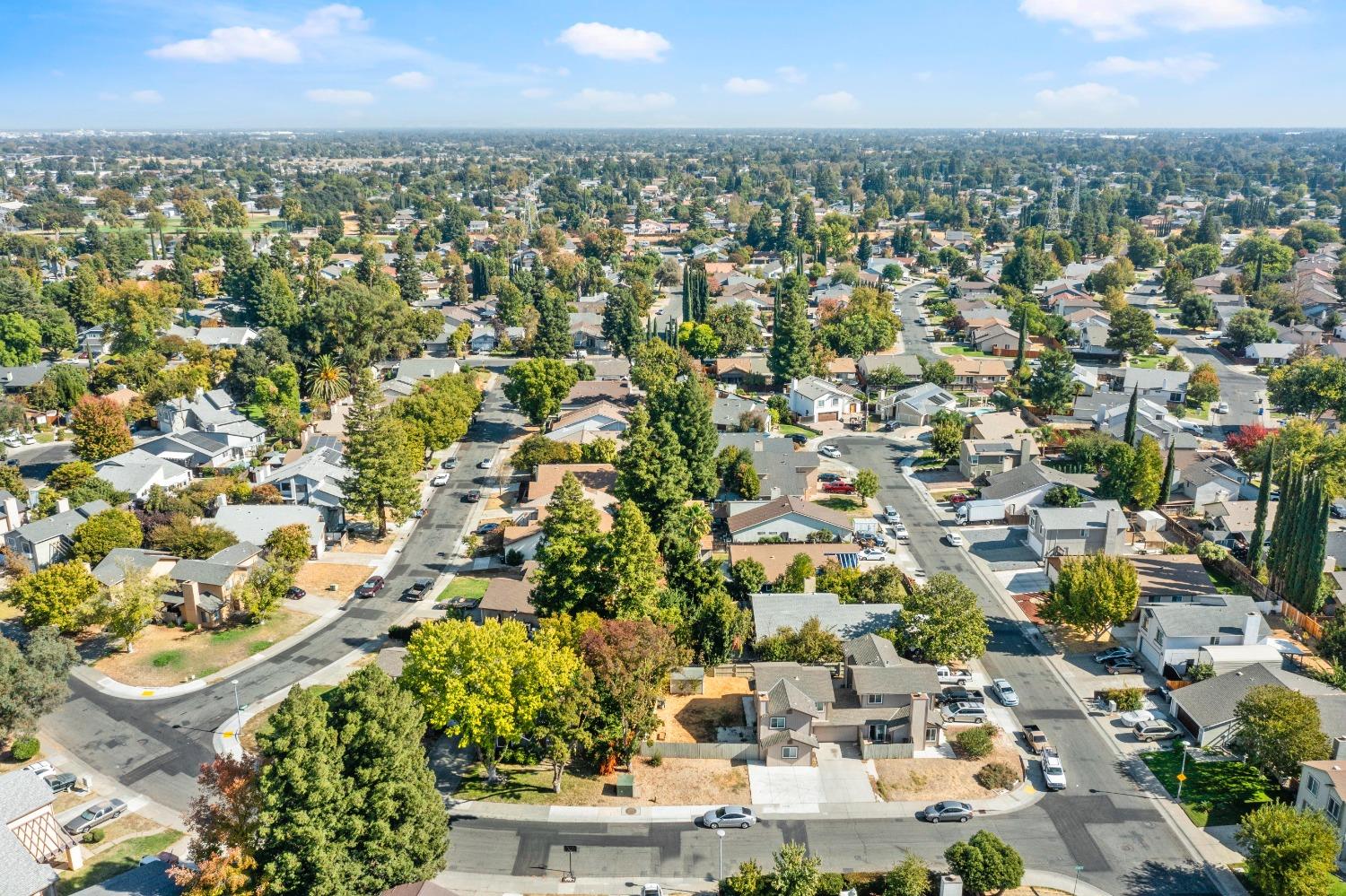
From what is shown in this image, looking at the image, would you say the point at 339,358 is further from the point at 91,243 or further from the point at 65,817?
the point at 91,243

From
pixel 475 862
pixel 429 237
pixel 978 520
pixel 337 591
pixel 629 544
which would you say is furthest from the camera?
pixel 429 237

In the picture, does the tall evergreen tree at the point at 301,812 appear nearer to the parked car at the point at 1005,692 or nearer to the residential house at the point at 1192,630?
the parked car at the point at 1005,692

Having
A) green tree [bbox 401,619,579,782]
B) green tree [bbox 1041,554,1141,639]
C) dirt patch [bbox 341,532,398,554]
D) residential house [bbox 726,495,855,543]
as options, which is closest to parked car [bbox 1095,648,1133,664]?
green tree [bbox 1041,554,1141,639]

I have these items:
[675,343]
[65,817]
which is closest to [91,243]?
[675,343]

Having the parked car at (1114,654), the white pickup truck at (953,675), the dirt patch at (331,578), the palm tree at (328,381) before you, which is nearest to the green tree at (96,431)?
the palm tree at (328,381)

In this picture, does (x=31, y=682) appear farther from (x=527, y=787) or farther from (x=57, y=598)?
(x=527, y=787)

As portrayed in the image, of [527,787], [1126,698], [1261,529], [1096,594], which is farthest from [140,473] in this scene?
[1261,529]
